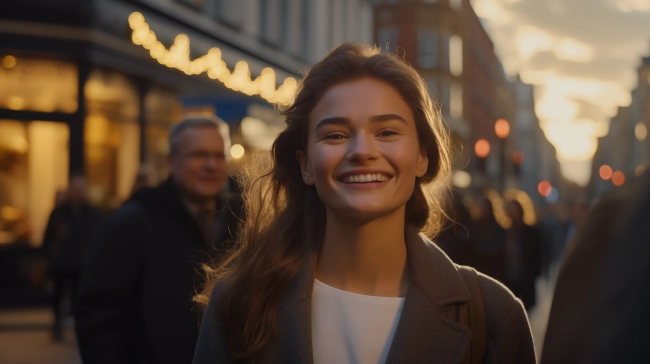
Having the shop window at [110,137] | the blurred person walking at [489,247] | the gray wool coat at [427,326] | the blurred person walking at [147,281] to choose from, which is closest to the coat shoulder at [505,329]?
the gray wool coat at [427,326]

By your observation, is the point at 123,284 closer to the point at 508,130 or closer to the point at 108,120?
the point at 508,130

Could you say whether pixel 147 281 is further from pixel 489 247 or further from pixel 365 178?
pixel 489 247

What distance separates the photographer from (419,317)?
2.49 metres

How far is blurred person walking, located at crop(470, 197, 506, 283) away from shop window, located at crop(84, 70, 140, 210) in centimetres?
846

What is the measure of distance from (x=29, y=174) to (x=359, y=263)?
14.0 meters

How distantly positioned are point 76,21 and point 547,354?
1639cm

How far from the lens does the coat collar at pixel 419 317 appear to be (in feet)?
8.04

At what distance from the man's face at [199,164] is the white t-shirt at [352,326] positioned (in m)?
2.25

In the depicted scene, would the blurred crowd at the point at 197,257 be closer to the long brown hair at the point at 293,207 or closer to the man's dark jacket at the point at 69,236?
the man's dark jacket at the point at 69,236

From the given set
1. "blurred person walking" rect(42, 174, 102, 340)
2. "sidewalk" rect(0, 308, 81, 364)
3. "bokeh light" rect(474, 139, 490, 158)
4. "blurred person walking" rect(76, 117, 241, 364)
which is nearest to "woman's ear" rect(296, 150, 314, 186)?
"blurred person walking" rect(76, 117, 241, 364)

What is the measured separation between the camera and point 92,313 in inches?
162

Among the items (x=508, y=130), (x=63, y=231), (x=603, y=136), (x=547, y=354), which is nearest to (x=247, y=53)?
(x=508, y=130)

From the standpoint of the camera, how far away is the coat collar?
8.04 ft

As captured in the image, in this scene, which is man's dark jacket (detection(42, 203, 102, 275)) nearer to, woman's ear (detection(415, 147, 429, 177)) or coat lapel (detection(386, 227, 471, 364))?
woman's ear (detection(415, 147, 429, 177))
